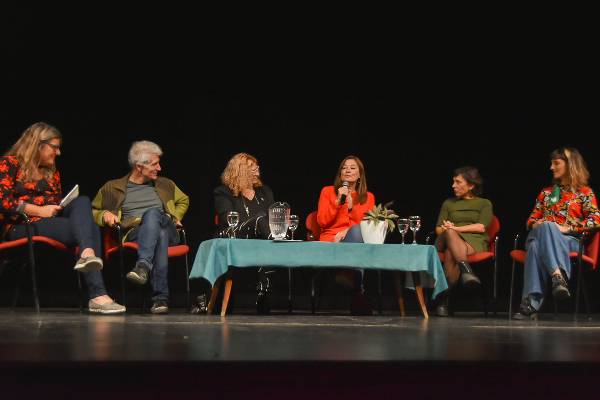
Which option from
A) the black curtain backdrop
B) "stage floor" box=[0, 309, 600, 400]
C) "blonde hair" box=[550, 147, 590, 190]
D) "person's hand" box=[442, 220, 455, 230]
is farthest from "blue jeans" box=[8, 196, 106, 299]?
"blonde hair" box=[550, 147, 590, 190]

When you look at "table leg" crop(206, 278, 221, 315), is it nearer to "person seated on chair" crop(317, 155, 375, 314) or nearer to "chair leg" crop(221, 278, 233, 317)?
"chair leg" crop(221, 278, 233, 317)

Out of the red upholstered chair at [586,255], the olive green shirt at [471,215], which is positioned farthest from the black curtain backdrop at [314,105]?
the red upholstered chair at [586,255]

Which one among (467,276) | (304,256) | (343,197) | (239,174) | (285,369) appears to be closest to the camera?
(285,369)

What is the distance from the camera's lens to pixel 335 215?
16.8 ft

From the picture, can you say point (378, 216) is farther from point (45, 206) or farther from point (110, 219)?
point (45, 206)

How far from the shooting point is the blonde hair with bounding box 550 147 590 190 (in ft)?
16.1

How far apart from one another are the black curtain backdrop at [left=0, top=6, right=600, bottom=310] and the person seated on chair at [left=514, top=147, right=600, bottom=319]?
3.64ft

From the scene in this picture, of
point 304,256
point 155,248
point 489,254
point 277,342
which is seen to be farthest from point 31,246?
point 489,254

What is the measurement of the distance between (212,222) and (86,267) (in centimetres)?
179

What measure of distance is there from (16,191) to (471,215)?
2.78 meters

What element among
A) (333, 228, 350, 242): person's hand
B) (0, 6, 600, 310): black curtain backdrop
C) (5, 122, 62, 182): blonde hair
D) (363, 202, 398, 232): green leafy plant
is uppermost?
(0, 6, 600, 310): black curtain backdrop

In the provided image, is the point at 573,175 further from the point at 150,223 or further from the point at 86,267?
the point at 86,267

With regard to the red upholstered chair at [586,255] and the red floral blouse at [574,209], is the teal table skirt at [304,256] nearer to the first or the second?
the red upholstered chair at [586,255]

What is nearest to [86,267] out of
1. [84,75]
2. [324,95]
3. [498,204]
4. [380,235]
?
[380,235]
